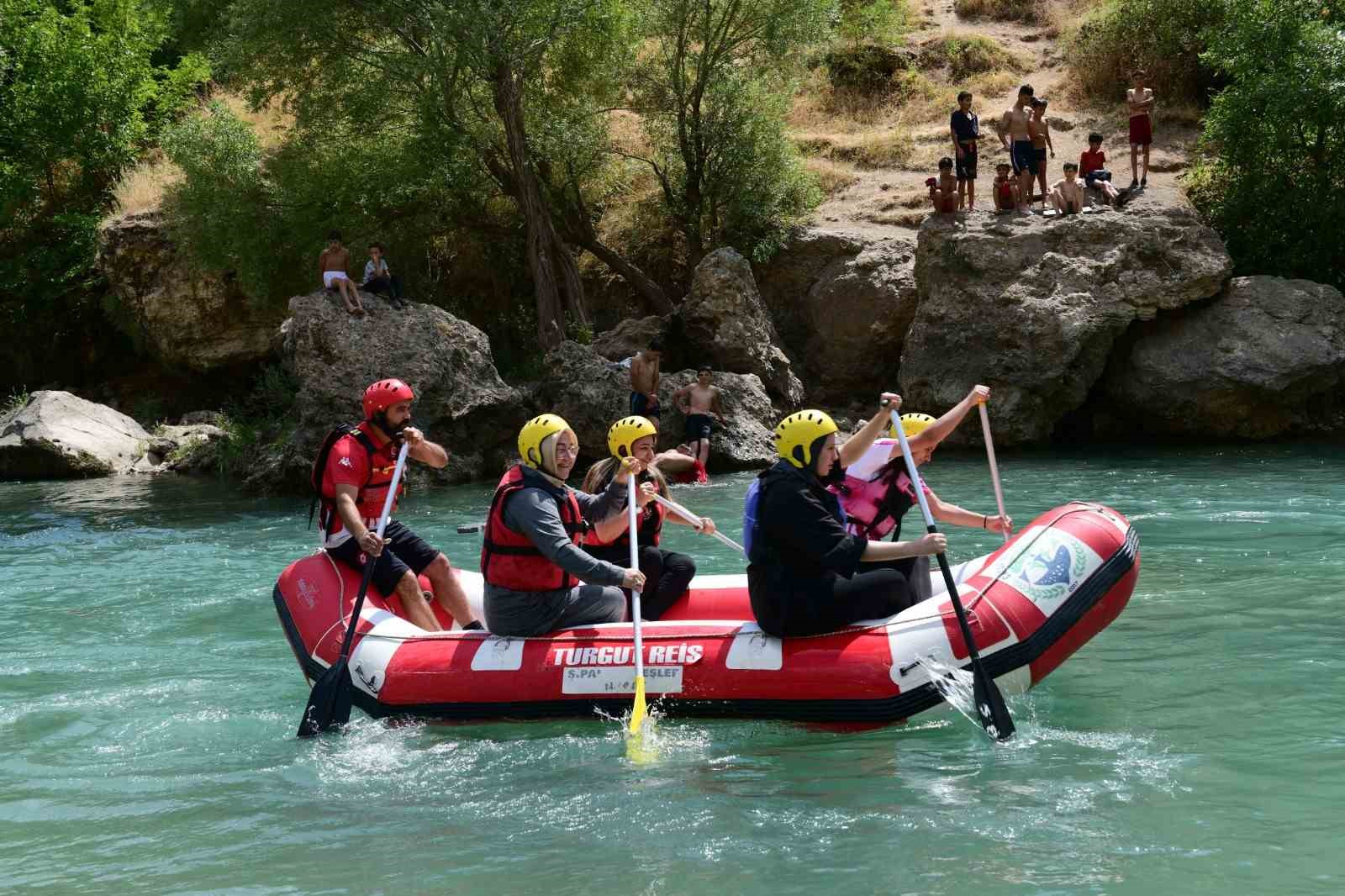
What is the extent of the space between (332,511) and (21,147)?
2021 centimetres

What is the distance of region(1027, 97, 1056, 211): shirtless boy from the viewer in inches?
622

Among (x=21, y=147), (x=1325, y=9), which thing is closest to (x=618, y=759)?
(x=1325, y=9)

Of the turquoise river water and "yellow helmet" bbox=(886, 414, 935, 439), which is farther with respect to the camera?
"yellow helmet" bbox=(886, 414, 935, 439)

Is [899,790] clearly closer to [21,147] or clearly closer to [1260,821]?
[1260,821]

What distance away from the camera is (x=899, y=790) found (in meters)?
4.85

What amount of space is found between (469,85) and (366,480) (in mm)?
11917

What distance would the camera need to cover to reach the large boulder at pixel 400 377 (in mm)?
14867

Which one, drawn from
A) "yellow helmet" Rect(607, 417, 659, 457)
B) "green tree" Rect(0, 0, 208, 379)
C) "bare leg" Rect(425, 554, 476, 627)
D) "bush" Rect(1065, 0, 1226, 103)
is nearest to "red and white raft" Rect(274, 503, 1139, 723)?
"bare leg" Rect(425, 554, 476, 627)

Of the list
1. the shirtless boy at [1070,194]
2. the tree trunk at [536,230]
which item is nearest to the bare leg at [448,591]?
the tree trunk at [536,230]

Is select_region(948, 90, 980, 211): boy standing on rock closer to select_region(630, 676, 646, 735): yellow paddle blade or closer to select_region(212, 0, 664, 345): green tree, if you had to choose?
select_region(212, 0, 664, 345): green tree

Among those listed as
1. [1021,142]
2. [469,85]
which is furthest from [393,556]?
[469,85]

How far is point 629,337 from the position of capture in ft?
57.9

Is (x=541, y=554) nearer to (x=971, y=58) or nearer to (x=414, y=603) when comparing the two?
(x=414, y=603)

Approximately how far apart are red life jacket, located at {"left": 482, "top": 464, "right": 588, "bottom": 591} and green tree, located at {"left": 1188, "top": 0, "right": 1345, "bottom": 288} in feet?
44.7
